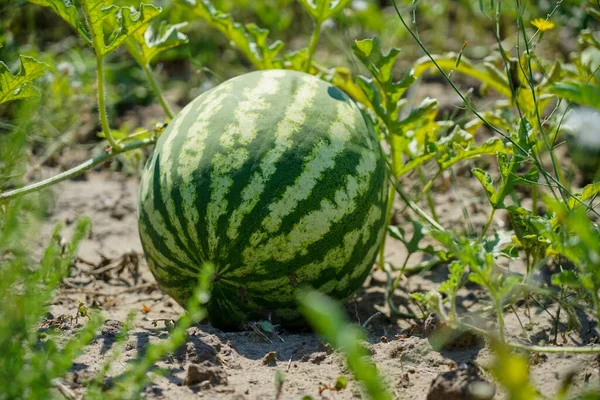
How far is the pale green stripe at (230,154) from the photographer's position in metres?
2.27

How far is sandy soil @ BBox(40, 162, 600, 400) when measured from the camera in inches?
77.2

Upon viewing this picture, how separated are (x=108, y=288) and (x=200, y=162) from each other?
3.34ft

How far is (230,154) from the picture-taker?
7.59 ft

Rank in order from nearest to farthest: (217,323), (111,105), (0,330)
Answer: (0,330) < (217,323) < (111,105)

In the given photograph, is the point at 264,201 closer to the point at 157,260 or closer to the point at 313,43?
the point at 157,260

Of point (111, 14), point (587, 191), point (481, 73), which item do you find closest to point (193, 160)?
point (111, 14)

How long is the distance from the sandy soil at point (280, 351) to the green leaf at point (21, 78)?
2.54 ft

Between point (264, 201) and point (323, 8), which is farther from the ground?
point (323, 8)

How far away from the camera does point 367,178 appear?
2424mm

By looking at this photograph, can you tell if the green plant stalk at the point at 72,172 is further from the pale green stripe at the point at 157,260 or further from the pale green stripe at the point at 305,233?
the pale green stripe at the point at 305,233

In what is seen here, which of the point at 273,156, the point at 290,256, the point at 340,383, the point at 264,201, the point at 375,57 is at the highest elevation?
the point at 375,57

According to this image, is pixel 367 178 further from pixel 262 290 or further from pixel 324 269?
pixel 262 290

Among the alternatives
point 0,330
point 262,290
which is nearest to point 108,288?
point 262,290

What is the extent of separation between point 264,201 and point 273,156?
0.15m
